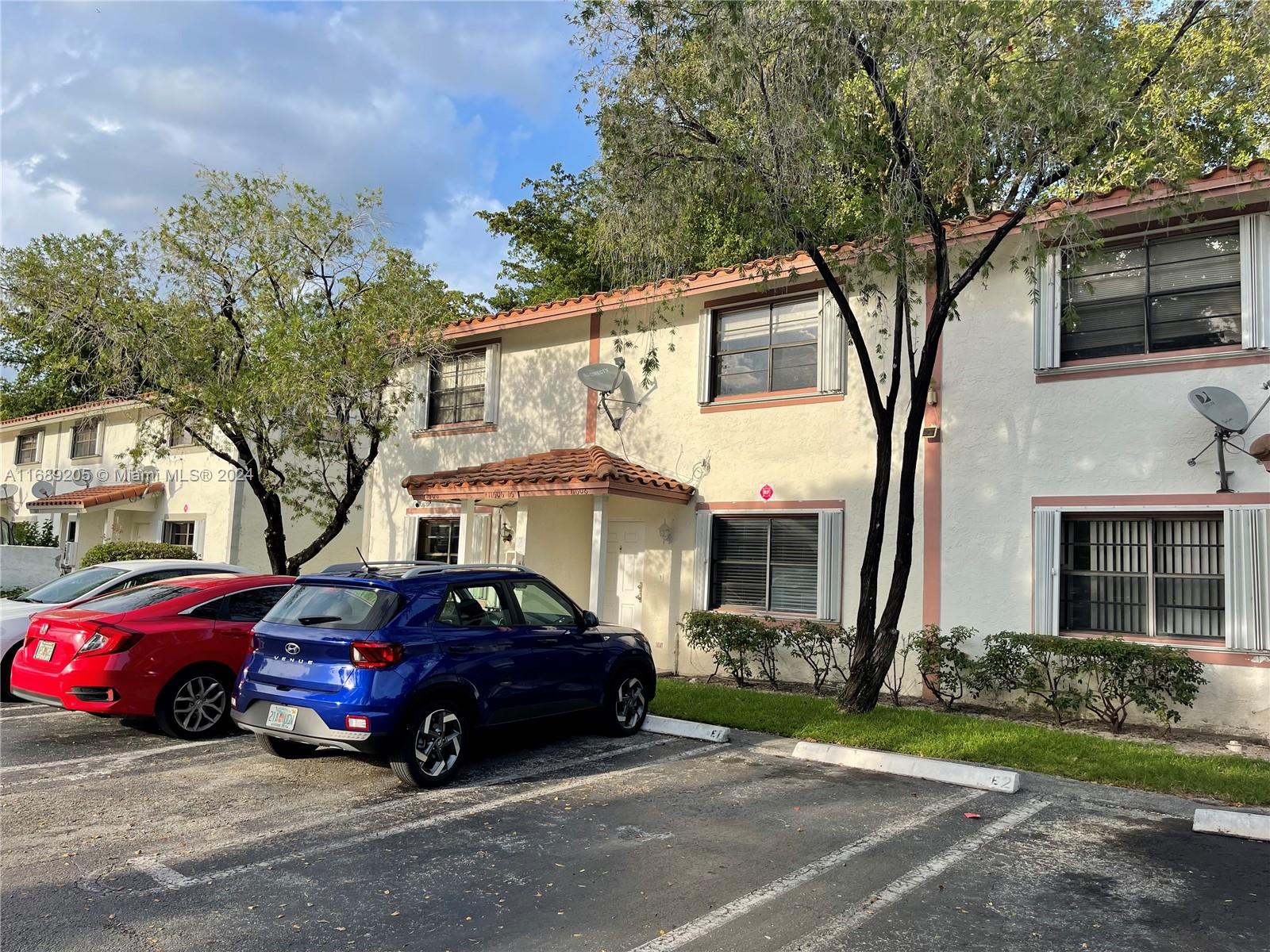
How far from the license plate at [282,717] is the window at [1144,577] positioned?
25.3 ft

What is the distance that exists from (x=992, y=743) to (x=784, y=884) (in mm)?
4033

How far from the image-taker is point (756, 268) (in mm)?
11484

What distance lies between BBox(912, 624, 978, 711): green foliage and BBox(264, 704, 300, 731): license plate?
6780 mm

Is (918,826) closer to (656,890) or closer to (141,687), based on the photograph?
(656,890)

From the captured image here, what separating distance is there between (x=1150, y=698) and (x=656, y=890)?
6275 mm

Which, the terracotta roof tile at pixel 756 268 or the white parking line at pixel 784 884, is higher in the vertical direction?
the terracotta roof tile at pixel 756 268

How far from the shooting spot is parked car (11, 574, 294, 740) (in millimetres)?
7574

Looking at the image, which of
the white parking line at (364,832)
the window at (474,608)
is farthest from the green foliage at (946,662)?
the window at (474,608)

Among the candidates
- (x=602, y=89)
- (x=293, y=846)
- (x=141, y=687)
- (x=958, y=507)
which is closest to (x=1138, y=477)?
(x=958, y=507)

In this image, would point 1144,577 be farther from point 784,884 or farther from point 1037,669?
point 784,884

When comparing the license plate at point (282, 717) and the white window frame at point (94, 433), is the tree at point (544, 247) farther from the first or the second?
the license plate at point (282, 717)

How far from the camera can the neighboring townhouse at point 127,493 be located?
2098cm

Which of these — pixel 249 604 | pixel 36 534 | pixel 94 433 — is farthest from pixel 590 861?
pixel 36 534

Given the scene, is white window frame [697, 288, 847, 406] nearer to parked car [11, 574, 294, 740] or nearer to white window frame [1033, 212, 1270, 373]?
white window frame [1033, 212, 1270, 373]
